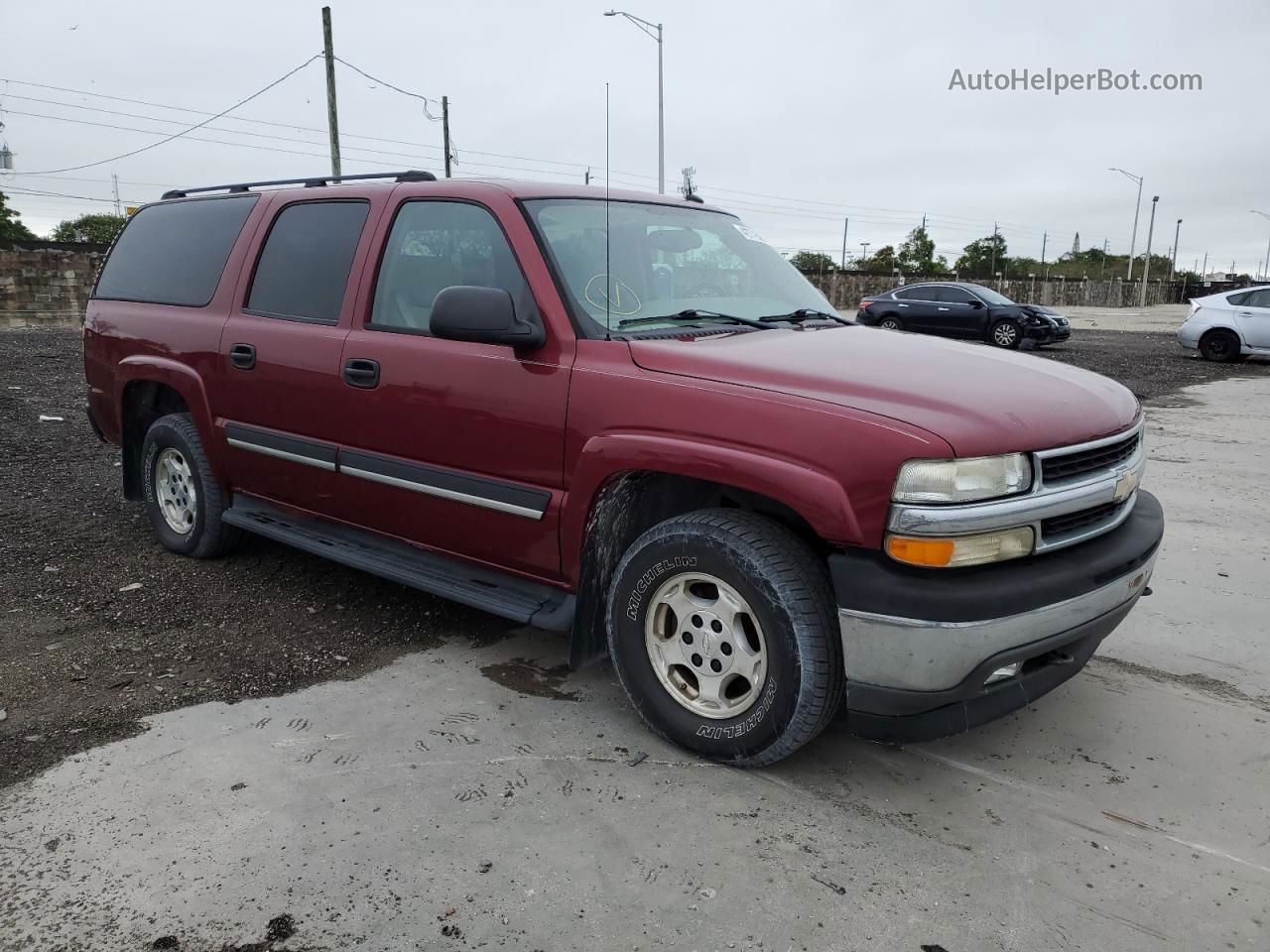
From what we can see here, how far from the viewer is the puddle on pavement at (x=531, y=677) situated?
11.7ft

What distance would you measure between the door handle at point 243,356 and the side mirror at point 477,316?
1.51m

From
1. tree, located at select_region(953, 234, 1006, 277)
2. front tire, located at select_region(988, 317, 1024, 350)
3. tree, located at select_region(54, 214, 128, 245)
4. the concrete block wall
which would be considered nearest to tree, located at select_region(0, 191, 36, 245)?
tree, located at select_region(54, 214, 128, 245)

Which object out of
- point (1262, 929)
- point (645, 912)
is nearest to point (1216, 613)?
point (1262, 929)

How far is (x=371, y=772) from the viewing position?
9.73 feet

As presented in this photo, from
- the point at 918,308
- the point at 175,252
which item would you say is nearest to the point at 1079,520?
the point at 175,252

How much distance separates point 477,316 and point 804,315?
139cm

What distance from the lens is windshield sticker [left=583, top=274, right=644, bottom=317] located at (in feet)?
11.0

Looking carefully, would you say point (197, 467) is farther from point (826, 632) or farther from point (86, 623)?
point (826, 632)

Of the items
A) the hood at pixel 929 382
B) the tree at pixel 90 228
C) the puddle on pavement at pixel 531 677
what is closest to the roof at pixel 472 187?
the hood at pixel 929 382

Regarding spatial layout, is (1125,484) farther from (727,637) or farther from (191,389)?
(191,389)

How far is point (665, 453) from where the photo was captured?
2889 mm

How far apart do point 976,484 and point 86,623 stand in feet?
12.1

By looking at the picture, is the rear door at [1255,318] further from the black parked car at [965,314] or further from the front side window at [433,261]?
the front side window at [433,261]

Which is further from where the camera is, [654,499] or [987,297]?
[987,297]
